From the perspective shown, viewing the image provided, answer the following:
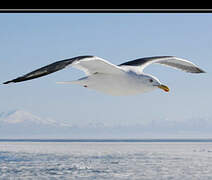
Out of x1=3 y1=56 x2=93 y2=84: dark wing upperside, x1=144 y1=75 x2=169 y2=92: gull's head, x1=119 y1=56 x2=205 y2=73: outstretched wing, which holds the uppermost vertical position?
x1=119 y1=56 x2=205 y2=73: outstretched wing

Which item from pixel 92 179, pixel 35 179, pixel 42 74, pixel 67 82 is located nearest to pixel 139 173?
pixel 92 179

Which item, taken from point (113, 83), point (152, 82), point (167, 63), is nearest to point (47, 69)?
point (113, 83)

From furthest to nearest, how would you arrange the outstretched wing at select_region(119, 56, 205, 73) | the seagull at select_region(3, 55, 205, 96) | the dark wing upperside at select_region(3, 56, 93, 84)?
the outstretched wing at select_region(119, 56, 205, 73), the seagull at select_region(3, 55, 205, 96), the dark wing upperside at select_region(3, 56, 93, 84)

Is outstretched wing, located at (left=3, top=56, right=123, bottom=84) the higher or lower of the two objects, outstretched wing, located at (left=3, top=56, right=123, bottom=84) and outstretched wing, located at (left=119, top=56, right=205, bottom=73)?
the lower

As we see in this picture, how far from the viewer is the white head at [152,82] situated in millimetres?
2430

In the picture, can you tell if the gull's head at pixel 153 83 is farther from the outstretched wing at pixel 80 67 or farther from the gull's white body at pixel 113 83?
the outstretched wing at pixel 80 67

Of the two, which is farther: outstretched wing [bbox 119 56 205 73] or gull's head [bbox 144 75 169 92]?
outstretched wing [bbox 119 56 205 73]

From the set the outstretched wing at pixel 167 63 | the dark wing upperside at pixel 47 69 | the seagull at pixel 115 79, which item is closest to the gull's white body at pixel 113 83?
the seagull at pixel 115 79

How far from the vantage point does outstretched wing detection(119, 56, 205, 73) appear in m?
2.66

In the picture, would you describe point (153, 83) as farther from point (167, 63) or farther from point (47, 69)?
point (47, 69)

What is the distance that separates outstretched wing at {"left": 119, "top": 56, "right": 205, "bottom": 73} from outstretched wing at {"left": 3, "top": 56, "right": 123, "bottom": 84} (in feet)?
0.84

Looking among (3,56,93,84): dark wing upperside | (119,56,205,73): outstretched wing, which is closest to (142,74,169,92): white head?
(119,56,205,73): outstretched wing

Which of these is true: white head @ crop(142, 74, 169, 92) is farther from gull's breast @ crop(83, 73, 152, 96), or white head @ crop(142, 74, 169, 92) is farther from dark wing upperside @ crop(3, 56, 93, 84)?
dark wing upperside @ crop(3, 56, 93, 84)

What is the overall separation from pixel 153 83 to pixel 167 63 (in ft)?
2.25
